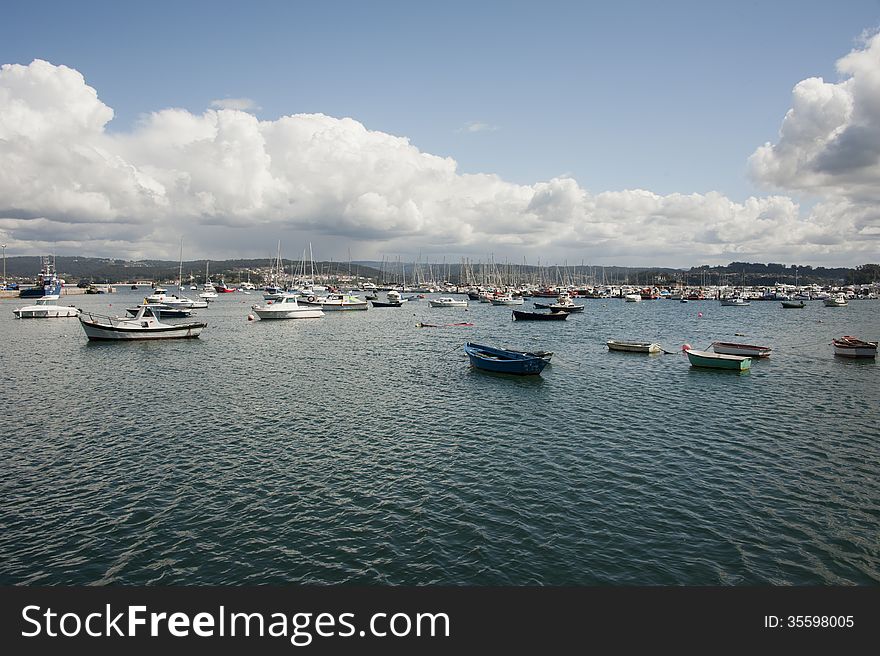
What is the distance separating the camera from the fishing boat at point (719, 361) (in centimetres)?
4838

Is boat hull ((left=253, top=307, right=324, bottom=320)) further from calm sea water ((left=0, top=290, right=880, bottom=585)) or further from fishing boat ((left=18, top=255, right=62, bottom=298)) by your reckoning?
fishing boat ((left=18, top=255, right=62, bottom=298))

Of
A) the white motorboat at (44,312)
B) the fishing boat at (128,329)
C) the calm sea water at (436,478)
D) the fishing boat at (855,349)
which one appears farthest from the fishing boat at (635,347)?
the white motorboat at (44,312)

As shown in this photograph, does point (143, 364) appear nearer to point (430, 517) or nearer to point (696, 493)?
point (430, 517)

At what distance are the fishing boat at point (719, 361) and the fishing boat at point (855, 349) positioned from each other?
15551 mm

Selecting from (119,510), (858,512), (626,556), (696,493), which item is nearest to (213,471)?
(119,510)

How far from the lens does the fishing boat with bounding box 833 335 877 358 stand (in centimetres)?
5556

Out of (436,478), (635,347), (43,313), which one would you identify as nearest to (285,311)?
(43,313)

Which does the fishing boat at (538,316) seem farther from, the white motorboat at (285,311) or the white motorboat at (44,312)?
the white motorboat at (44,312)

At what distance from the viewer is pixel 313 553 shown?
51.8ft

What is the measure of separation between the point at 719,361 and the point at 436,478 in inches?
1486

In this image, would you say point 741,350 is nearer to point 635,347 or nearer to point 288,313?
point 635,347

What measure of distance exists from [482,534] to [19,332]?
89.3m

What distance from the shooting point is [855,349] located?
56.1m

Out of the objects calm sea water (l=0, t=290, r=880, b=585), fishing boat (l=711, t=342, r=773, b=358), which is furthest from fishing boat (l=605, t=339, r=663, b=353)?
calm sea water (l=0, t=290, r=880, b=585)
